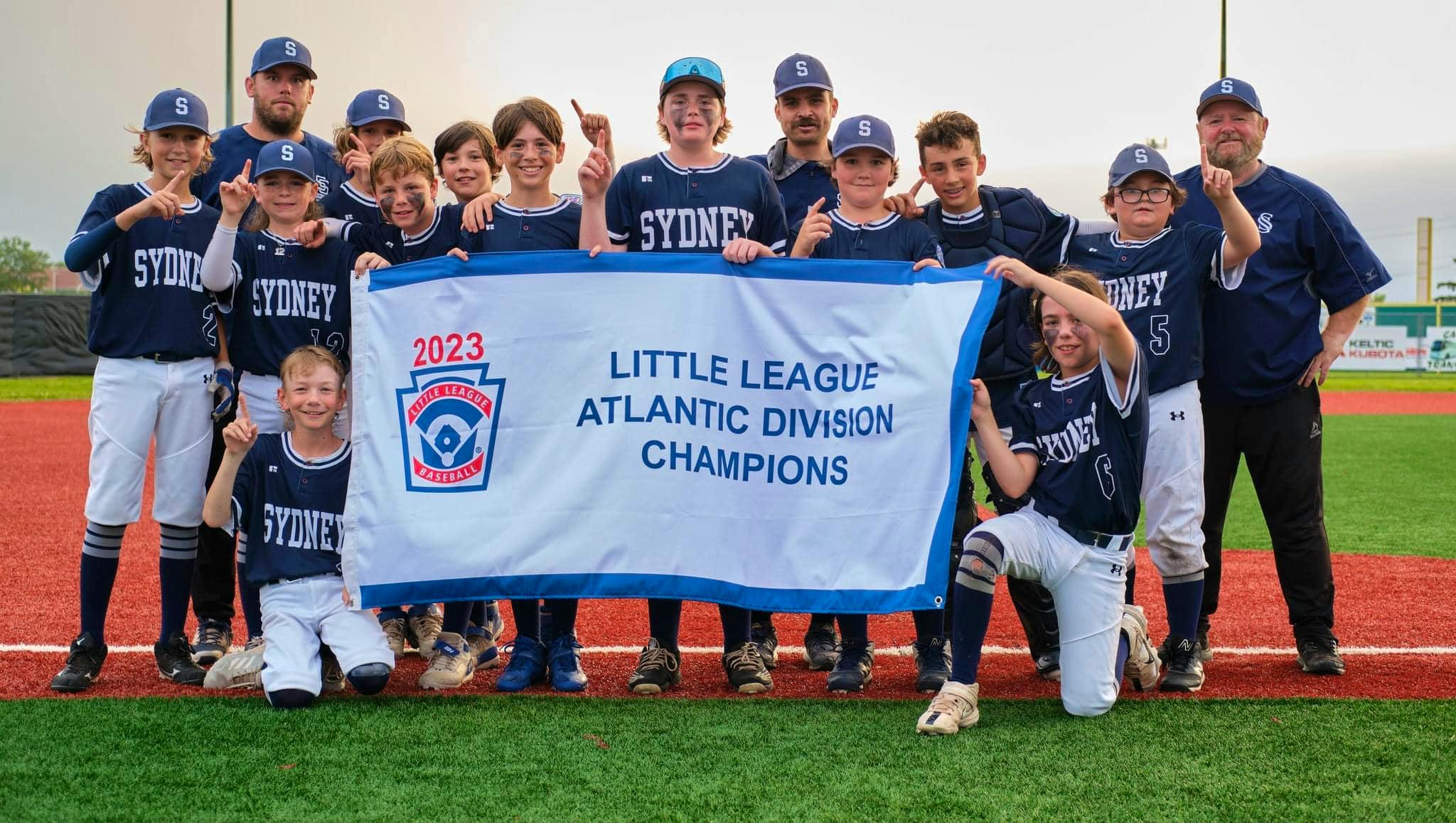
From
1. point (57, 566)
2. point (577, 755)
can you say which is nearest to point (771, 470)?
point (577, 755)

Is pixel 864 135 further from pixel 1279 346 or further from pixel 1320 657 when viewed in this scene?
pixel 1320 657

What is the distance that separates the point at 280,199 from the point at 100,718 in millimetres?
2193

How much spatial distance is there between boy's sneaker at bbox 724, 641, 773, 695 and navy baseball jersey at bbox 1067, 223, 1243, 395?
74.2 inches

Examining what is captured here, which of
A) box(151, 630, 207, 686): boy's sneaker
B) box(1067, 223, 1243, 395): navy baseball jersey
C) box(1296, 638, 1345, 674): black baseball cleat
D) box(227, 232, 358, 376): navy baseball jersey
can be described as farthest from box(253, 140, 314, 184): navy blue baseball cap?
box(1296, 638, 1345, 674): black baseball cleat

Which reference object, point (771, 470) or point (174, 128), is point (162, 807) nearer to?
point (771, 470)


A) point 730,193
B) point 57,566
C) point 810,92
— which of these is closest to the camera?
point 730,193

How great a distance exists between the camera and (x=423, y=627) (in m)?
5.69

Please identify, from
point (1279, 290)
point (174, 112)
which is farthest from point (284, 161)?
point (1279, 290)

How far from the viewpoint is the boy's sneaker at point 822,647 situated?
207 inches

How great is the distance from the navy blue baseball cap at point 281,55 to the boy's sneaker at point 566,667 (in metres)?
3.12

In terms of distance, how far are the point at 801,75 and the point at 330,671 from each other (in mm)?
3291

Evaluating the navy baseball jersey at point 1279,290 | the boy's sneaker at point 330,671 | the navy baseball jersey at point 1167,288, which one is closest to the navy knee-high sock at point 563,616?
the boy's sneaker at point 330,671

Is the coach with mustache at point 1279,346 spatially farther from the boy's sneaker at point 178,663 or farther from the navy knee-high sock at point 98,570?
the navy knee-high sock at point 98,570

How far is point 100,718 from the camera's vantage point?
13.9 feet
